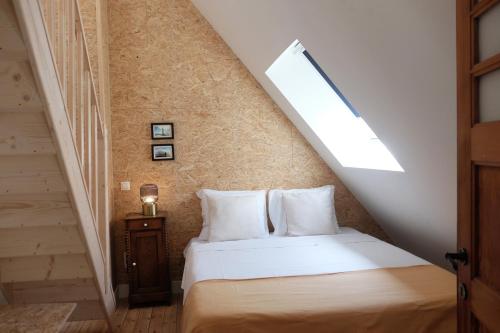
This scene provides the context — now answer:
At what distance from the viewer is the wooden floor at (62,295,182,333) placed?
317 centimetres

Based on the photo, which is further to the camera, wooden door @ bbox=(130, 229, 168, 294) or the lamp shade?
the lamp shade

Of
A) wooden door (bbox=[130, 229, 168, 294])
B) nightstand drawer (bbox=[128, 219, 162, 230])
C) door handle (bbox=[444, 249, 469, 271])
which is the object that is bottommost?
wooden door (bbox=[130, 229, 168, 294])

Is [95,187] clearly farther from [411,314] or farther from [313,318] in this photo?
[411,314]

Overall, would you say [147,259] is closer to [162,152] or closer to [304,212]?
[162,152]

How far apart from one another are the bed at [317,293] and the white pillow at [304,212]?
2.01 feet

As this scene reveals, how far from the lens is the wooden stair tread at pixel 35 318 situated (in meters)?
2.19

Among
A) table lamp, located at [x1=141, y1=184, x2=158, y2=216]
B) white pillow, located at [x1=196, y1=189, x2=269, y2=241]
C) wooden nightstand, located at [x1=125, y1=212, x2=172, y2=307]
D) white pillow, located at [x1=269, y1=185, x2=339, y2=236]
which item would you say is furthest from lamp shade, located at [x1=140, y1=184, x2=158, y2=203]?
white pillow, located at [x1=269, y1=185, x2=339, y2=236]

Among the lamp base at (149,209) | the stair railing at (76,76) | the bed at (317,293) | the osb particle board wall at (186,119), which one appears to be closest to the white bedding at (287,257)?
the bed at (317,293)

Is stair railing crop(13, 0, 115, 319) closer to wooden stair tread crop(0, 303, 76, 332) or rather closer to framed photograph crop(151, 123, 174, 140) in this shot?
wooden stair tread crop(0, 303, 76, 332)

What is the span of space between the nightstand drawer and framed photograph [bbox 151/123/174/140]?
0.84 m

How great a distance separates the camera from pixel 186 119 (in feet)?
13.1

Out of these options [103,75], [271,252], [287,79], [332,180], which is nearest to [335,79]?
[287,79]

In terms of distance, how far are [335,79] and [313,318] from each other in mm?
1533

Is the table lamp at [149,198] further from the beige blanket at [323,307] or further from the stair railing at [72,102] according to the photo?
the beige blanket at [323,307]
